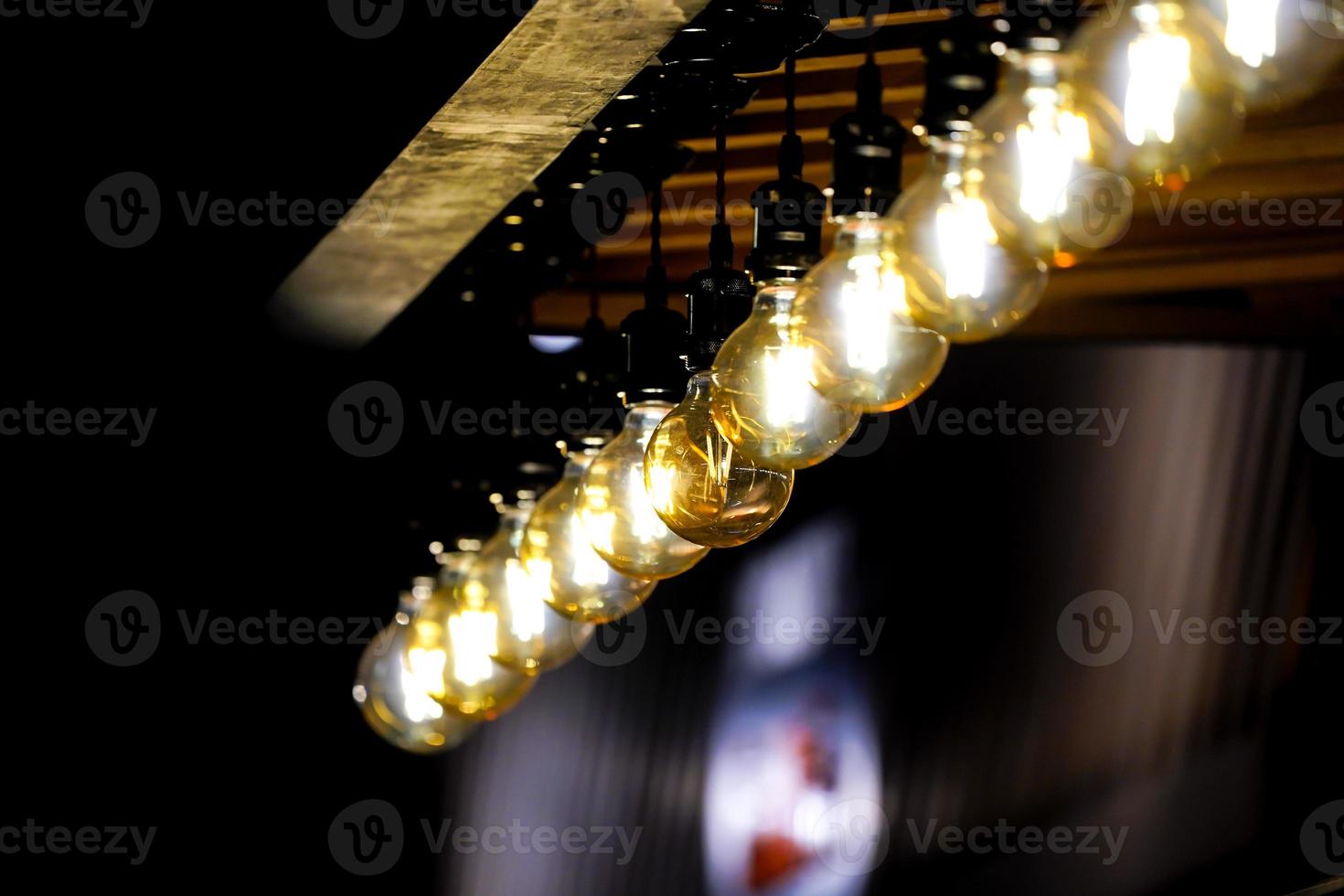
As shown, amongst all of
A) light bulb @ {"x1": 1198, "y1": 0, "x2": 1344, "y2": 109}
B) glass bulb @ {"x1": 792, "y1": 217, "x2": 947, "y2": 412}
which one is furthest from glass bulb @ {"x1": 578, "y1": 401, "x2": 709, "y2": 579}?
light bulb @ {"x1": 1198, "y1": 0, "x2": 1344, "y2": 109}

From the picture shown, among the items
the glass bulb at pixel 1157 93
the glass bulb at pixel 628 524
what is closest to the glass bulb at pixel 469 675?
the glass bulb at pixel 628 524

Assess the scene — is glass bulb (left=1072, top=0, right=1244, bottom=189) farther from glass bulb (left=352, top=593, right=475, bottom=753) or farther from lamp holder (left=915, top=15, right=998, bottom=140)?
glass bulb (left=352, top=593, right=475, bottom=753)

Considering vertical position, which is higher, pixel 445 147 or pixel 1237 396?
pixel 445 147

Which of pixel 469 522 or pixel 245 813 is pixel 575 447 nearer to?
pixel 469 522

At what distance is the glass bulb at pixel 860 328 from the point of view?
5.18ft

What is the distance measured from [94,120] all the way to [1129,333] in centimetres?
326

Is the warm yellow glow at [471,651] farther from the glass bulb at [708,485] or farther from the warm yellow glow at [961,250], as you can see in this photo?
the warm yellow glow at [961,250]

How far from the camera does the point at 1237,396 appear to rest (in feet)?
16.3

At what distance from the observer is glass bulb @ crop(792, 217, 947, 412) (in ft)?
5.18

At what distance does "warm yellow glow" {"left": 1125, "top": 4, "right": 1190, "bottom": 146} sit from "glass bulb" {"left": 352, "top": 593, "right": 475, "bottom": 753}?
7.34 ft

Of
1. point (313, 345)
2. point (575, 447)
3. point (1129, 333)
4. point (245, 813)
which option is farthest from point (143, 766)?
point (1129, 333)

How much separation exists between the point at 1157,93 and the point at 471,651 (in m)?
1.93

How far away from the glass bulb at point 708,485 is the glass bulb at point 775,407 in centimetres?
4

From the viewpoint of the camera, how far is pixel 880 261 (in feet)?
5.24
